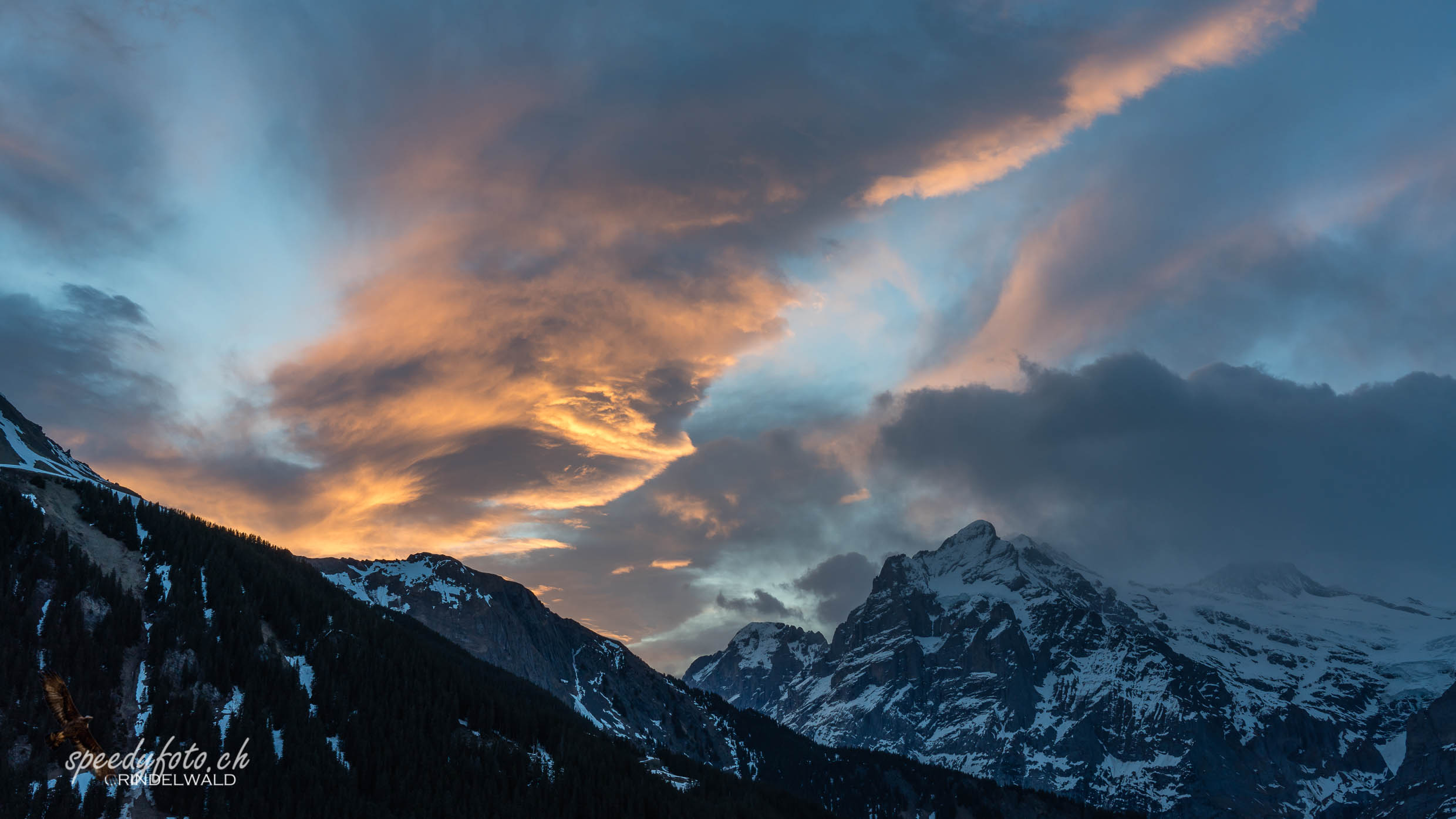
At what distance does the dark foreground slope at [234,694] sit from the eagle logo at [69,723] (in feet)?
4.82

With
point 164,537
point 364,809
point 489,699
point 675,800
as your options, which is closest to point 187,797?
point 364,809

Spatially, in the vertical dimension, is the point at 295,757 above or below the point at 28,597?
below

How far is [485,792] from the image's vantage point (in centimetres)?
15838

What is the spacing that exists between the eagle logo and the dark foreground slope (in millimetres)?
1468

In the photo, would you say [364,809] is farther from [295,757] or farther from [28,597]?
[28,597]

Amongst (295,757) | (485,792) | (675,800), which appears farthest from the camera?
(675,800)

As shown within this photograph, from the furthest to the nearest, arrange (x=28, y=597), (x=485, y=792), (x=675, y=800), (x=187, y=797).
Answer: (x=675, y=800), (x=485, y=792), (x=28, y=597), (x=187, y=797)

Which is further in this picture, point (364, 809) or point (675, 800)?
point (675, 800)

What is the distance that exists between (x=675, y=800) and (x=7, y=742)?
4381 inches

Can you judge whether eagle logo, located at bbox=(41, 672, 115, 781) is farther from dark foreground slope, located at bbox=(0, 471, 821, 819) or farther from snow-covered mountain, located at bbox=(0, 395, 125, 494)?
snow-covered mountain, located at bbox=(0, 395, 125, 494)

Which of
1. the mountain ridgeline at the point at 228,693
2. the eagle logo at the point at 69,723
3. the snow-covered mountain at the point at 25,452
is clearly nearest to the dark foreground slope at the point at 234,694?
the mountain ridgeline at the point at 228,693

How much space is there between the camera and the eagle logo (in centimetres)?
12088

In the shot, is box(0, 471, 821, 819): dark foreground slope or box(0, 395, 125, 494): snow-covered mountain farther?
box(0, 395, 125, 494): snow-covered mountain

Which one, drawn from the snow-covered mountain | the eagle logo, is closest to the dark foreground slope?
the eagle logo
